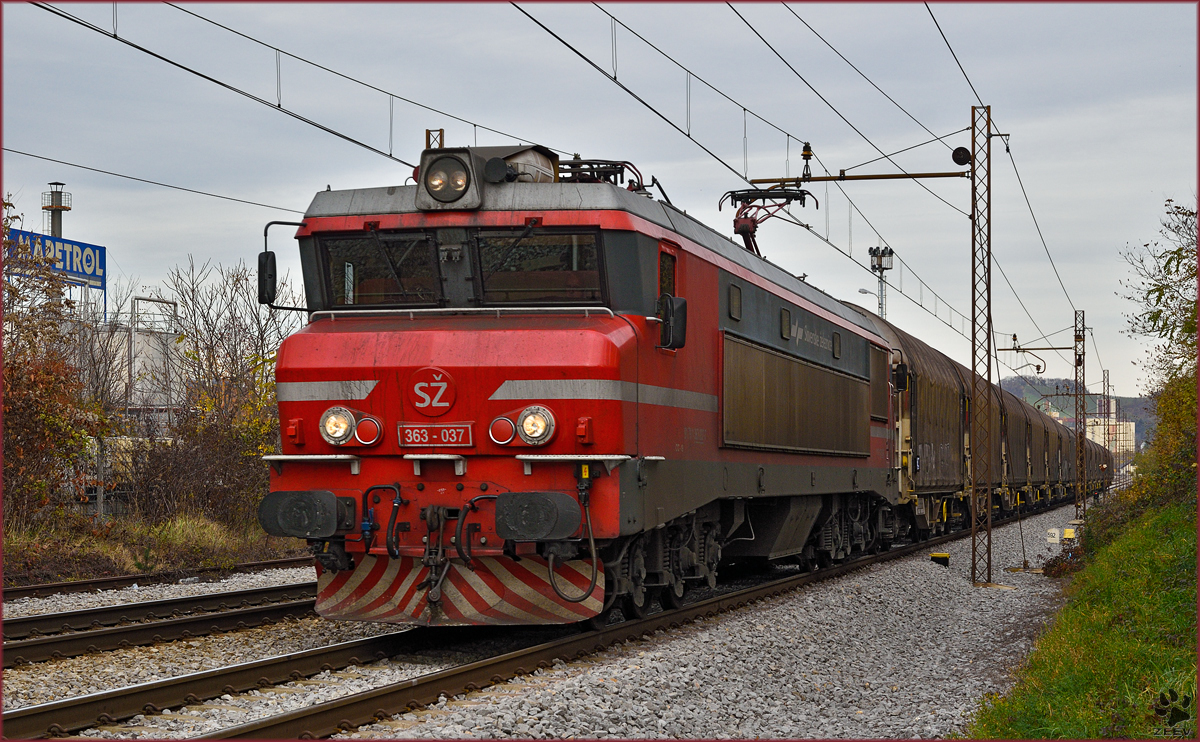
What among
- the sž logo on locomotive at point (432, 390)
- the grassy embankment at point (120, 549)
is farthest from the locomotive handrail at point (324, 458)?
the grassy embankment at point (120, 549)

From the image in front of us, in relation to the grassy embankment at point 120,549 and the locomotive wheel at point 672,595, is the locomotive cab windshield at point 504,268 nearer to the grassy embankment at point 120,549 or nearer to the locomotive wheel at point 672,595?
the locomotive wheel at point 672,595

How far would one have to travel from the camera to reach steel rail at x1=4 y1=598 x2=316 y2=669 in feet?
31.3

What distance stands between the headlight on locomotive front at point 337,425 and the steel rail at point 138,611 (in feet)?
12.2

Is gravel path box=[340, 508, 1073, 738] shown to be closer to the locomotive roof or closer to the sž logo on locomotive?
the sž logo on locomotive

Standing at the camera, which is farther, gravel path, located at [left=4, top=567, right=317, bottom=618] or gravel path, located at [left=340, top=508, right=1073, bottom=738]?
gravel path, located at [left=4, top=567, right=317, bottom=618]

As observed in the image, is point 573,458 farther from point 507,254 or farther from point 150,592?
point 150,592

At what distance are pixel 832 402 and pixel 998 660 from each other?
227 inches

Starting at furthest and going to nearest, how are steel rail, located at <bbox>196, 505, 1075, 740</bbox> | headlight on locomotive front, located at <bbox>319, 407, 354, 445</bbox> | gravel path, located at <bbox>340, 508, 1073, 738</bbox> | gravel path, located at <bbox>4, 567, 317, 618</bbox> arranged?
gravel path, located at <bbox>4, 567, 317, 618</bbox> → headlight on locomotive front, located at <bbox>319, 407, 354, 445</bbox> → gravel path, located at <bbox>340, 508, 1073, 738</bbox> → steel rail, located at <bbox>196, 505, 1075, 740</bbox>

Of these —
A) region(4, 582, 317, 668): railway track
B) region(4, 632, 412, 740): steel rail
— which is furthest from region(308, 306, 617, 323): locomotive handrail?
region(4, 582, 317, 668): railway track

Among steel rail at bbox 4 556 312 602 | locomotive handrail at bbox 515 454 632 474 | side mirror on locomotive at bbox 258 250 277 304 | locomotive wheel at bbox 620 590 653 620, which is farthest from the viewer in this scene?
steel rail at bbox 4 556 312 602

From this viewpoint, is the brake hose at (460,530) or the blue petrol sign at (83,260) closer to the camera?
the brake hose at (460,530)

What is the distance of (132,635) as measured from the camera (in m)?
10.3

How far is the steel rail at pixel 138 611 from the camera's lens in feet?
36.3

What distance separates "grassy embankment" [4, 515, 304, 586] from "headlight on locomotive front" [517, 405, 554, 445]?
357 inches
